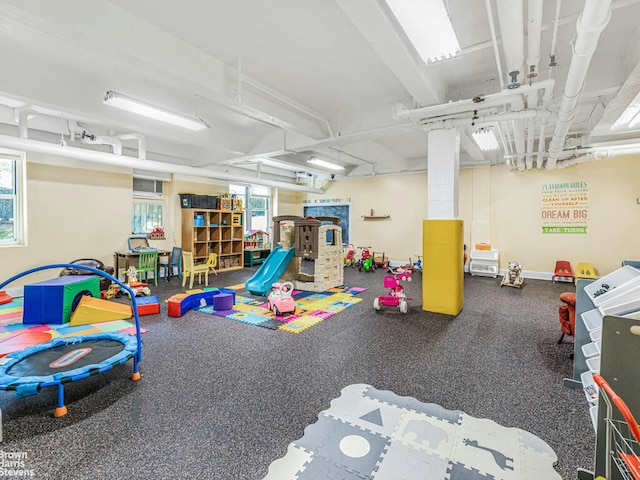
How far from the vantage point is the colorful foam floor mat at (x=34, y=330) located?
3.32 metres

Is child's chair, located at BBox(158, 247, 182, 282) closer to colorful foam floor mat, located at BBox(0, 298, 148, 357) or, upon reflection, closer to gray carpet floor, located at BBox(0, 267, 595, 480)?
colorful foam floor mat, located at BBox(0, 298, 148, 357)

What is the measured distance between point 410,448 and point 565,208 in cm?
812

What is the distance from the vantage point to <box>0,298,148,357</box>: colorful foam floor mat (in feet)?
10.9

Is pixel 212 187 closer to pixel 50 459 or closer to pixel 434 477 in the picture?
pixel 50 459

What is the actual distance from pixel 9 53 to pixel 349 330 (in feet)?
17.7

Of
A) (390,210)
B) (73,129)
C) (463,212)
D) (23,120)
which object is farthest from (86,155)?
(463,212)

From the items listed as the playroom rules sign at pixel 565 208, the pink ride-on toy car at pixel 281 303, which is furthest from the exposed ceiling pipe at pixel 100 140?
the playroom rules sign at pixel 565 208

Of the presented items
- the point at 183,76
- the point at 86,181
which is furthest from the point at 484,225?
the point at 86,181

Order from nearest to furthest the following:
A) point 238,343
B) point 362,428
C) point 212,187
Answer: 1. point 362,428
2. point 238,343
3. point 212,187

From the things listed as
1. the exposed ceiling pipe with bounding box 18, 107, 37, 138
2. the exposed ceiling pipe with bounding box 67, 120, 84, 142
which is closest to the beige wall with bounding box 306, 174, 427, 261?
the exposed ceiling pipe with bounding box 67, 120, 84, 142

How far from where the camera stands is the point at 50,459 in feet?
6.18

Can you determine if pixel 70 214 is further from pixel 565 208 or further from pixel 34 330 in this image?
pixel 565 208

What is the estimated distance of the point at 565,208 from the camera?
755 centimetres

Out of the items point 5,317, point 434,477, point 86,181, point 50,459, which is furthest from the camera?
point 86,181
